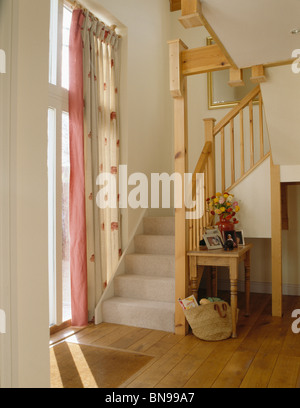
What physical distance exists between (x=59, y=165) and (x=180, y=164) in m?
1.08

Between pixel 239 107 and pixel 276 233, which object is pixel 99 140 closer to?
pixel 239 107

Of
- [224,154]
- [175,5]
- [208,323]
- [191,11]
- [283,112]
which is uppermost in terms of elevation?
[175,5]

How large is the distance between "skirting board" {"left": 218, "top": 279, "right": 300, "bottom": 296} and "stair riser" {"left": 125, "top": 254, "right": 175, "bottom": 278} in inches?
53.1

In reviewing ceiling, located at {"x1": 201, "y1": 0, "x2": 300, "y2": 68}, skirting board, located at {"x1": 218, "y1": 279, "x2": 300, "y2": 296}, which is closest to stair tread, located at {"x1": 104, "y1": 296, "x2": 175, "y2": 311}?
skirting board, located at {"x1": 218, "y1": 279, "x2": 300, "y2": 296}

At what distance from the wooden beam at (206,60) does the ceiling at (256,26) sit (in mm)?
130

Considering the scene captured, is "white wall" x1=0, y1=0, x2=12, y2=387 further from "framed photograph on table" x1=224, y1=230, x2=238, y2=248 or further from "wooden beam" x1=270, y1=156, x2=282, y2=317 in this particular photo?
"wooden beam" x1=270, y1=156, x2=282, y2=317

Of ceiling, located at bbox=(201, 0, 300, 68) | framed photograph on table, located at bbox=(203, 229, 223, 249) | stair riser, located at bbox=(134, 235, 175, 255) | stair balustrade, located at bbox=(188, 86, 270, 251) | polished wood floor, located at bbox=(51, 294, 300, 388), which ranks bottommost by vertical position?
polished wood floor, located at bbox=(51, 294, 300, 388)

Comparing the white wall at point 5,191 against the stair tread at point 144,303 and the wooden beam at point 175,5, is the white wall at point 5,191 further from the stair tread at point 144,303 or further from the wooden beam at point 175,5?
the wooden beam at point 175,5

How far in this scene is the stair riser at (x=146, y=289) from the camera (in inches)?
145

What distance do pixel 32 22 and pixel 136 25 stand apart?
3.28 m

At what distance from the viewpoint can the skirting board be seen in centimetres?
469

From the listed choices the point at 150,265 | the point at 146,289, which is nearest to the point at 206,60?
the point at 150,265

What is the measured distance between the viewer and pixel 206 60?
10.7 feet
